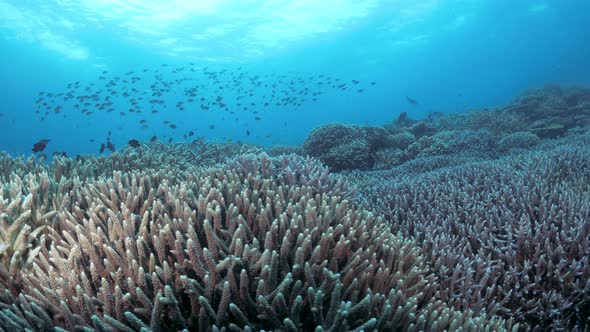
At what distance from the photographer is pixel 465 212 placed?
4.70m

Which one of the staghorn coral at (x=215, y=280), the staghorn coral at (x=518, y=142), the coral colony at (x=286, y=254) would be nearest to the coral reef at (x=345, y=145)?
the staghorn coral at (x=518, y=142)

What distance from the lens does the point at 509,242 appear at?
3867mm

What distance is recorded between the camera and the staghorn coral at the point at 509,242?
331 centimetres

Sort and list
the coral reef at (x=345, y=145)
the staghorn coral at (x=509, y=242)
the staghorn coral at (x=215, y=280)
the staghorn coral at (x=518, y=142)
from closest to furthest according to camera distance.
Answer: the staghorn coral at (x=215, y=280), the staghorn coral at (x=509, y=242), the coral reef at (x=345, y=145), the staghorn coral at (x=518, y=142)

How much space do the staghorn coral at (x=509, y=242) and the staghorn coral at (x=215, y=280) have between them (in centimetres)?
76

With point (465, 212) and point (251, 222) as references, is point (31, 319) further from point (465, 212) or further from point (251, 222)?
point (465, 212)

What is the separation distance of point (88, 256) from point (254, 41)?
2347 inches

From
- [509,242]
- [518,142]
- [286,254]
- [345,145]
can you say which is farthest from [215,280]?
[518,142]

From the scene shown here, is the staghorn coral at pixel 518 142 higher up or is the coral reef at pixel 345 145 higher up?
the coral reef at pixel 345 145

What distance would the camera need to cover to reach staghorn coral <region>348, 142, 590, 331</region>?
331 cm

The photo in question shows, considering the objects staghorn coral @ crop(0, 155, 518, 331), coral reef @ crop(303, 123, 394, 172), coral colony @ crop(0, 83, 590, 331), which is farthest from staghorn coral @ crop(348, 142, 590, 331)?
coral reef @ crop(303, 123, 394, 172)

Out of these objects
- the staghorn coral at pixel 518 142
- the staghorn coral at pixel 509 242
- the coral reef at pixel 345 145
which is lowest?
the staghorn coral at pixel 509 242

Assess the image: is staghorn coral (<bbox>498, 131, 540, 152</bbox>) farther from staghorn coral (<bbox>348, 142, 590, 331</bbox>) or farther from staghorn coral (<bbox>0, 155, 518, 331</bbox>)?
staghorn coral (<bbox>0, 155, 518, 331</bbox>)

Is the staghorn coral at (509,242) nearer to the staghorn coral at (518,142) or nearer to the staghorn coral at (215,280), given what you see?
the staghorn coral at (215,280)
